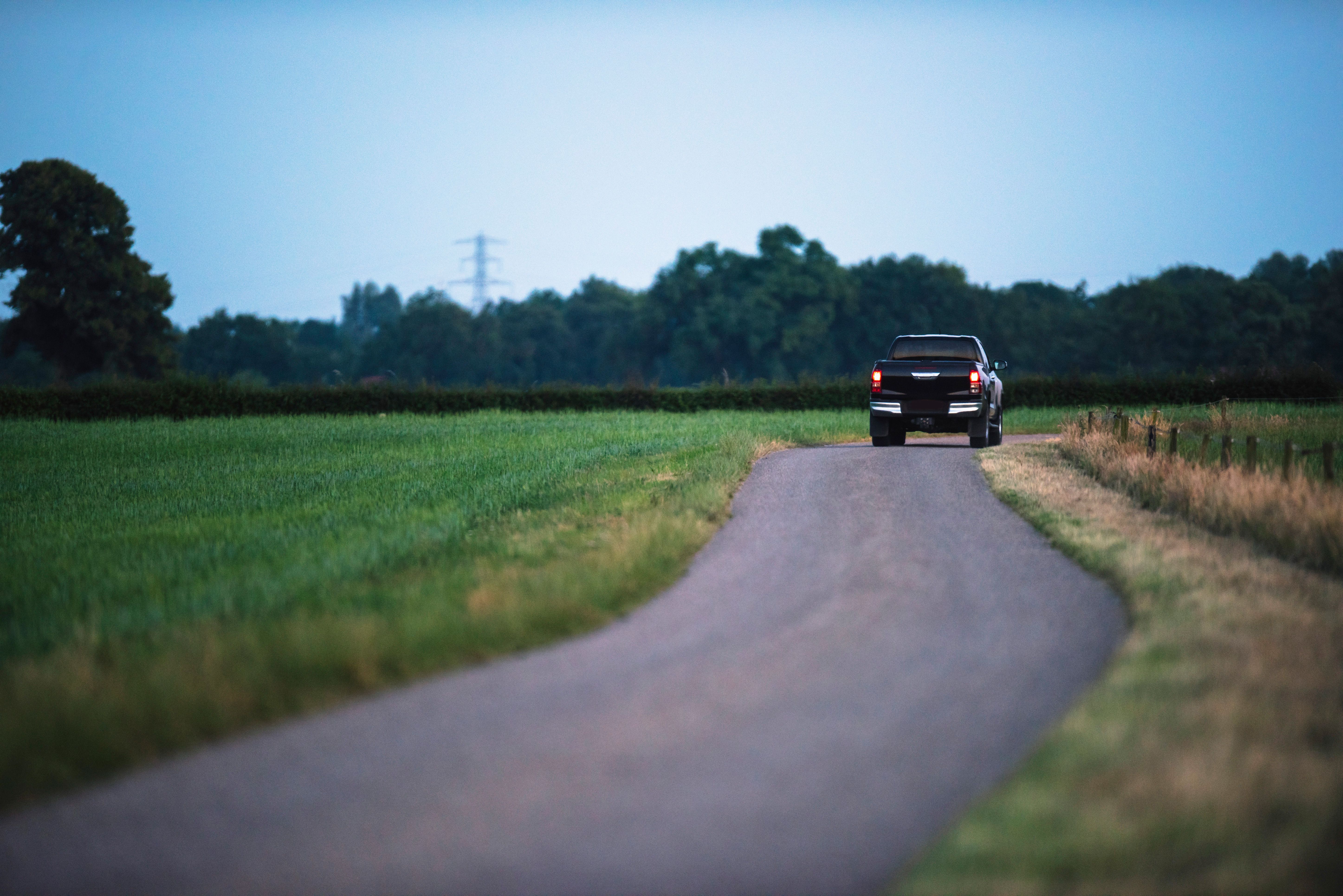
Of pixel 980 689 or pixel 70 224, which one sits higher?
pixel 70 224

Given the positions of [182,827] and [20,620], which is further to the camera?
[20,620]

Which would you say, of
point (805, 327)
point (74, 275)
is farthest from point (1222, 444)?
point (805, 327)

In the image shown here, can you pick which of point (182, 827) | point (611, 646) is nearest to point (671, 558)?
point (611, 646)

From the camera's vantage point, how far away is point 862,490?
A: 14406 mm

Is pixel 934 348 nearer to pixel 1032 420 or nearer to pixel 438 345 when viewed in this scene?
pixel 1032 420

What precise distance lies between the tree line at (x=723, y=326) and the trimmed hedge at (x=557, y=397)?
209cm

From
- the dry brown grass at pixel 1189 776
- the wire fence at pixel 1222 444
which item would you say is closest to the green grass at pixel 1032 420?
the wire fence at pixel 1222 444

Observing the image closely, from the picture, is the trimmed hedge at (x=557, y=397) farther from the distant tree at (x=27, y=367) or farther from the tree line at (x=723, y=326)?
the distant tree at (x=27, y=367)

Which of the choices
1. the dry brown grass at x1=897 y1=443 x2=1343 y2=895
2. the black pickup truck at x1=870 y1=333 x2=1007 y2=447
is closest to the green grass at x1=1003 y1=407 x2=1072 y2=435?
the black pickup truck at x1=870 y1=333 x2=1007 y2=447

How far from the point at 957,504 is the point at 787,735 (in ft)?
28.8

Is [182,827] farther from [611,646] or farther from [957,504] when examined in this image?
[957,504]

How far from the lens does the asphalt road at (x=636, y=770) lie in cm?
407

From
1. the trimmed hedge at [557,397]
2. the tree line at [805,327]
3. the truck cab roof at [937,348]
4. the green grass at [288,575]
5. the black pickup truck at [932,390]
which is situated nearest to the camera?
the green grass at [288,575]

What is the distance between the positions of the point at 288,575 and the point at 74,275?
6060cm
